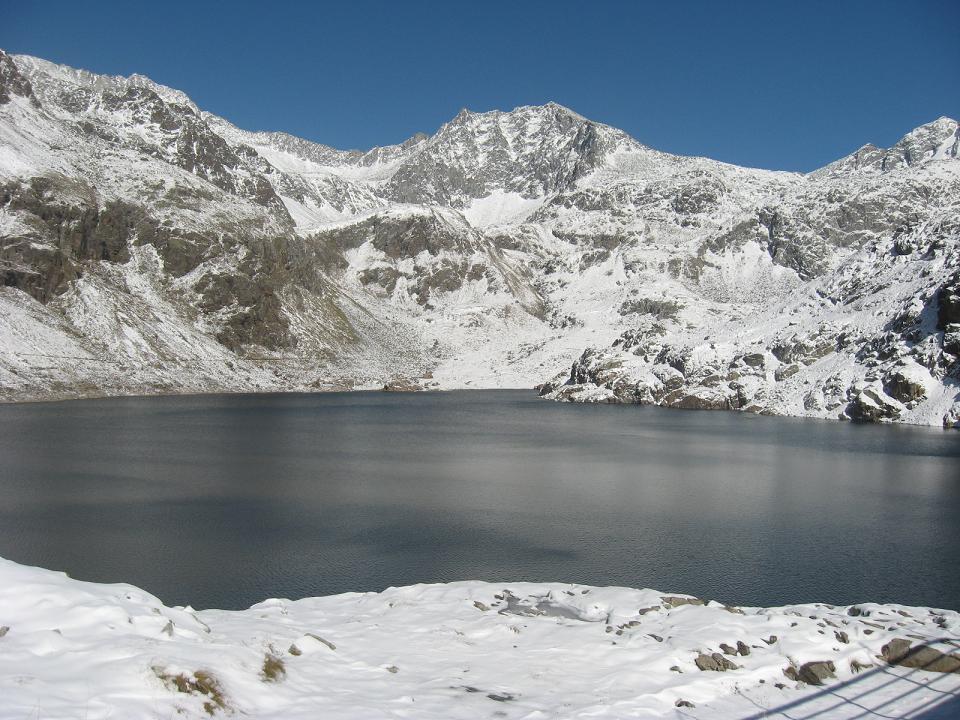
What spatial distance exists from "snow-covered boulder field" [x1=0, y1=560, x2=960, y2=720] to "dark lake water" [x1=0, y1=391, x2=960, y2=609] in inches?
220

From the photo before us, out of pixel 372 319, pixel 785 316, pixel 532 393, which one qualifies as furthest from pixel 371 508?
pixel 372 319

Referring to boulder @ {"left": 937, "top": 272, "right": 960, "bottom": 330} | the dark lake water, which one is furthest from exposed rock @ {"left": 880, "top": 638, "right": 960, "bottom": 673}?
boulder @ {"left": 937, "top": 272, "right": 960, "bottom": 330}

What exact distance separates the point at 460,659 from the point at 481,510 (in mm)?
20686

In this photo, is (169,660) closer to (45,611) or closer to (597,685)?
(45,611)

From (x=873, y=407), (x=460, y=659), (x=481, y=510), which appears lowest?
(x=481, y=510)

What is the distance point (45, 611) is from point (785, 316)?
11426 centimetres

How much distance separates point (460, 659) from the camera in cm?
1597

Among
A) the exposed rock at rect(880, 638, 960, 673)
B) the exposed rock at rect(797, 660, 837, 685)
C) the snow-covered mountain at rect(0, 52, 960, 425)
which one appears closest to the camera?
the exposed rock at rect(797, 660, 837, 685)

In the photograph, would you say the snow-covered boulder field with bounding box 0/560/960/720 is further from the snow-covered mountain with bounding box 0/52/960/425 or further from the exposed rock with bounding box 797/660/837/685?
the snow-covered mountain with bounding box 0/52/960/425

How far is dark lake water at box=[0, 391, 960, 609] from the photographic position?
25708 millimetres

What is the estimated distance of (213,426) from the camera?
248ft

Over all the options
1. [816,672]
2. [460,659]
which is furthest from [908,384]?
[460,659]

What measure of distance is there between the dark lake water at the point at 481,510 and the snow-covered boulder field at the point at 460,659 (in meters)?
5.59

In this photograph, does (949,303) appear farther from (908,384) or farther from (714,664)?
(714,664)
